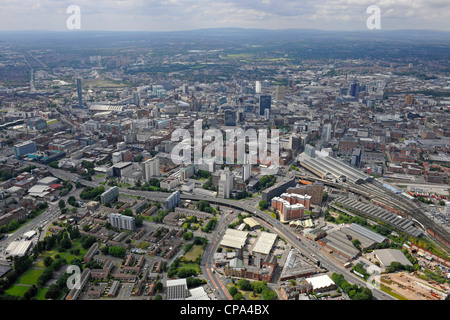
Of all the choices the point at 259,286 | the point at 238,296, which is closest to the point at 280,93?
the point at 259,286

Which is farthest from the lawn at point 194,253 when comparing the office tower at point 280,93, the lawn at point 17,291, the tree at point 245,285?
the office tower at point 280,93

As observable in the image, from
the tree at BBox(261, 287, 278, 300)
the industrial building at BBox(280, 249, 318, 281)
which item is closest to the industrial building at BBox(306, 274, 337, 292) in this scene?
the industrial building at BBox(280, 249, 318, 281)

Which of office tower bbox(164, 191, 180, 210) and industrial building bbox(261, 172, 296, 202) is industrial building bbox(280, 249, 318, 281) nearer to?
industrial building bbox(261, 172, 296, 202)

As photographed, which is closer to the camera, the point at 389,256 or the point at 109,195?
the point at 389,256

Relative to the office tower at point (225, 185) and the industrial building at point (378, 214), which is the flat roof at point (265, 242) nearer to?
the office tower at point (225, 185)

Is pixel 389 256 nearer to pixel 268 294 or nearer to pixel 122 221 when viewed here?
pixel 268 294
